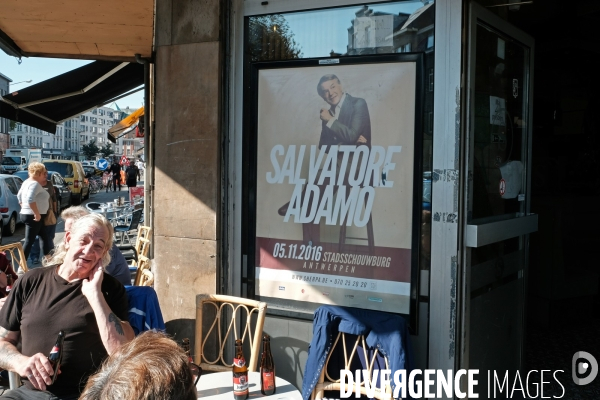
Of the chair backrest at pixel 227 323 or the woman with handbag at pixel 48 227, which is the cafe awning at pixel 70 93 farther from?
the chair backrest at pixel 227 323

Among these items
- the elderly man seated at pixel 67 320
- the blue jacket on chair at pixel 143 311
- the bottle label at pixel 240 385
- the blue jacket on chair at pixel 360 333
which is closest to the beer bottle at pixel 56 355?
the elderly man seated at pixel 67 320

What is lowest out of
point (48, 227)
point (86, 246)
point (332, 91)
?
point (48, 227)

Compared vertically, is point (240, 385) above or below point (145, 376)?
below

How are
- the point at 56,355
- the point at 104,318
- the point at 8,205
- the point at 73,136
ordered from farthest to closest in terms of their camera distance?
the point at 73,136 < the point at 8,205 < the point at 104,318 < the point at 56,355

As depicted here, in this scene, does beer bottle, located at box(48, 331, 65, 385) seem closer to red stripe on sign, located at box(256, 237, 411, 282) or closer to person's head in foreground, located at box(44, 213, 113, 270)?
person's head in foreground, located at box(44, 213, 113, 270)

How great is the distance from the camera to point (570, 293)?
577 cm

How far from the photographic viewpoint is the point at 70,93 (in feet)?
28.6

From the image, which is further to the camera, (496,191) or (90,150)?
(90,150)

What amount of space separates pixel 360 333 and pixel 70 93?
736 centimetres

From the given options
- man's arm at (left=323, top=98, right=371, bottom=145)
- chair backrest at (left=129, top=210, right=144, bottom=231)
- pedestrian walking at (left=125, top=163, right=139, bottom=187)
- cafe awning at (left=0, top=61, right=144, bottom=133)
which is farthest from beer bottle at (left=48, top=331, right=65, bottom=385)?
pedestrian walking at (left=125, top=163, right=139, bottom=187)

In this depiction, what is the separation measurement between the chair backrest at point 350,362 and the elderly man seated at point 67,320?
1.13 m

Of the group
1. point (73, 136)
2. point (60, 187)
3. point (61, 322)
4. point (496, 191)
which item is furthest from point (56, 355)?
point (73, 136)

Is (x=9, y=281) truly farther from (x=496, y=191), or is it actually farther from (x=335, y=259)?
(x=496, y=191)

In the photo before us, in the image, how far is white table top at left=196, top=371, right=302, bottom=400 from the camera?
2583mm
